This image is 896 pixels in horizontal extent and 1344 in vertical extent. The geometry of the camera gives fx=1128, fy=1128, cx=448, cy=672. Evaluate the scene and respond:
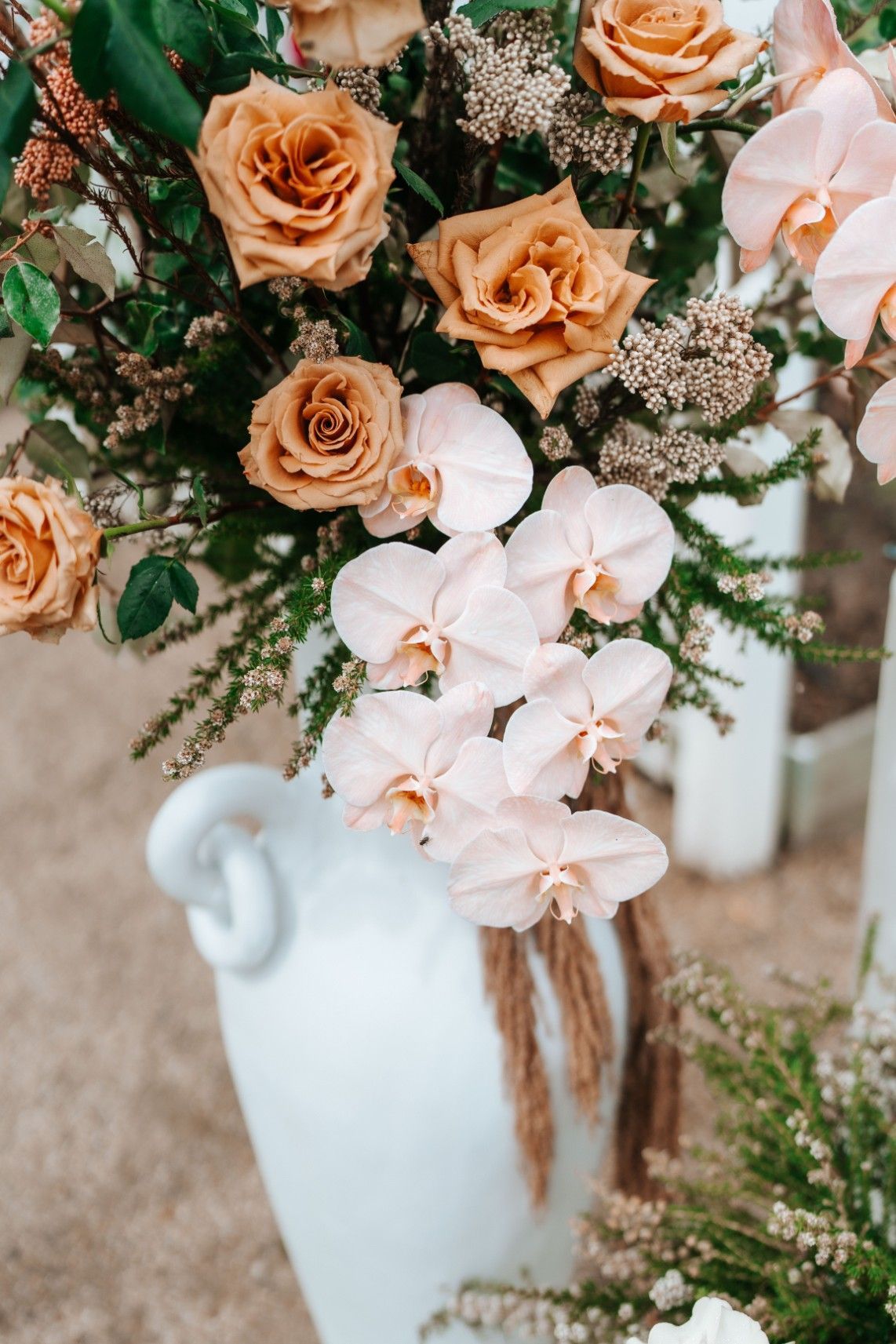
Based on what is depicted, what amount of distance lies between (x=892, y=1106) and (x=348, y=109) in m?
0.78

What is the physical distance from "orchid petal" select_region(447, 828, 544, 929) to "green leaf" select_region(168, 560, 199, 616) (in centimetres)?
19

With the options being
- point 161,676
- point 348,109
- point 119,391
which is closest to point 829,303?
point 348,109

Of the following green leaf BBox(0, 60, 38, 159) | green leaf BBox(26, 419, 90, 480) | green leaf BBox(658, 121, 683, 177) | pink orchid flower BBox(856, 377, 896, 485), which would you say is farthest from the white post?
green leaf BBox(0, 60, 38, 159)

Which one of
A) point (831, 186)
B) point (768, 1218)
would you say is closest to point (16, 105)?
point (831, 186)

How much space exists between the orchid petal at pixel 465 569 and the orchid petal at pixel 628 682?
7 centimetres

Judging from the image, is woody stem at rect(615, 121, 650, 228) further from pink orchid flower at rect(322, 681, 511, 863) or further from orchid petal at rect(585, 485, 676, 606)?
pink orchid flower at rect(322, 681, 511, 863)

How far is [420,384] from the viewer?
66 centimetres

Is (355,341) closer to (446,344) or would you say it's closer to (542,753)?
(446,344)

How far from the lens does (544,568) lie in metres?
0.57

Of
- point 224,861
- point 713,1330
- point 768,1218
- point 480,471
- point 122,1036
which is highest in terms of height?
point 480,471

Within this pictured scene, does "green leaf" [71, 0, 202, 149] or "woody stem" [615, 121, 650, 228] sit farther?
"woody stem" [615, 121, 650, 228]

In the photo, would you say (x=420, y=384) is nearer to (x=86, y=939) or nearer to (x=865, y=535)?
(x=86, y=939)

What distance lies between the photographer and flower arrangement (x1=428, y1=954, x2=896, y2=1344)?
705mm

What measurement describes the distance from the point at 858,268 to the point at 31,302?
15.0 inches
